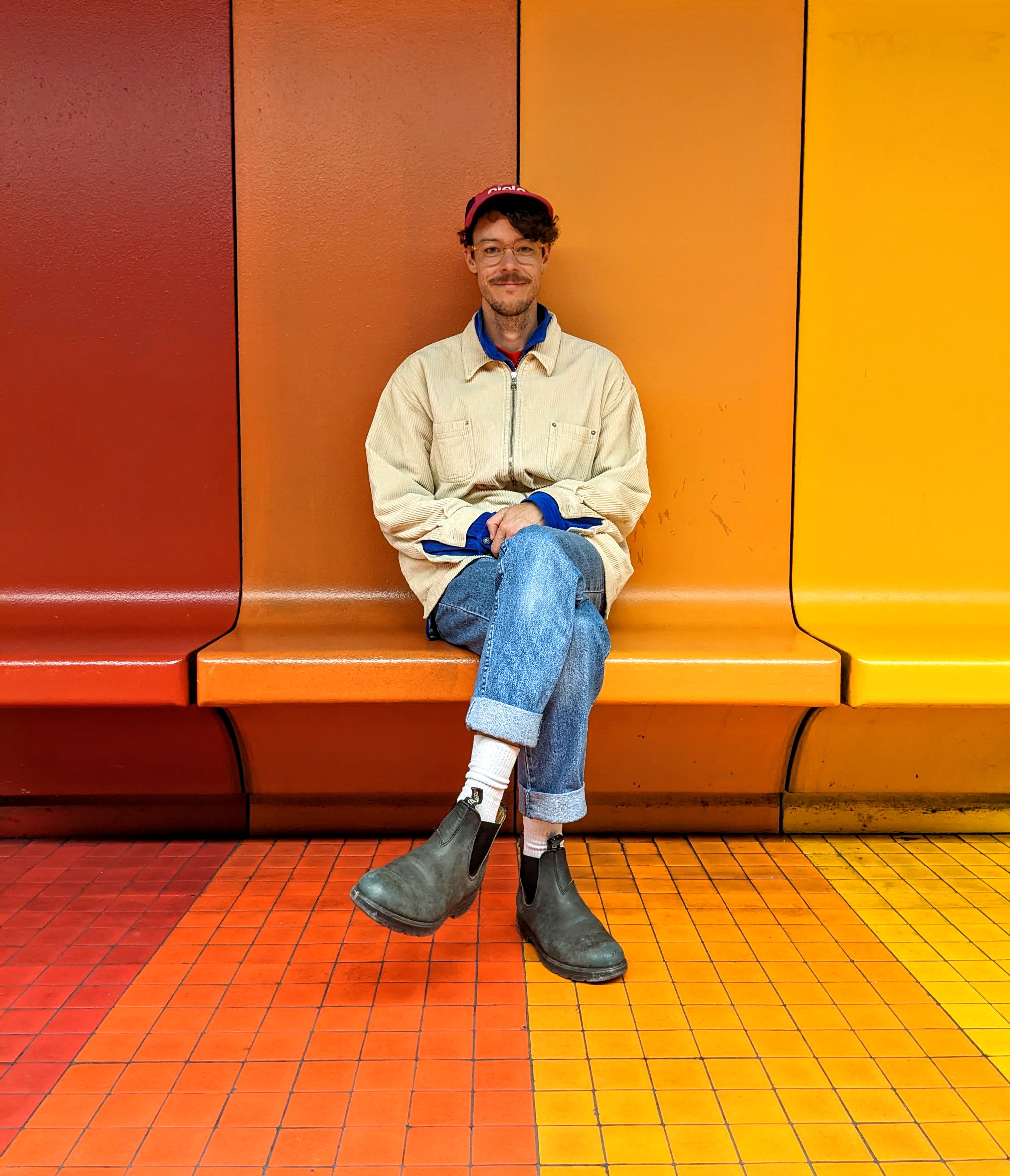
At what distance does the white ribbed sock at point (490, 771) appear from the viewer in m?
1.84

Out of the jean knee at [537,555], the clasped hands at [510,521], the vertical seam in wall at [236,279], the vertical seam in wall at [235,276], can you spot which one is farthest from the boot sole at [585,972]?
the vertical seam in wall at [236,279]

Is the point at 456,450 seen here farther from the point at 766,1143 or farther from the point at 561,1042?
the point at 766,1143

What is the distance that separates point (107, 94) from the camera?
2.71m

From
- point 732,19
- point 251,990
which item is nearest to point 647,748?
point 251,990

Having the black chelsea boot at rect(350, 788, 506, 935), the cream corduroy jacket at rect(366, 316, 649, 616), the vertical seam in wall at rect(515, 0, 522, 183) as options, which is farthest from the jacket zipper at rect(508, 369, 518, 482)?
the black chelsea boot at rect(350, 788, 506, 935)

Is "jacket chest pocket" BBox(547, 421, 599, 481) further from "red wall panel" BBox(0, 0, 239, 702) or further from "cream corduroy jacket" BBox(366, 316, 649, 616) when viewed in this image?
"red wall panel" BBox(0, 0, 239, 702)

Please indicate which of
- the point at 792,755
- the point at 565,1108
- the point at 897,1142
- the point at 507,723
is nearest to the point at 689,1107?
the point at 565,1108

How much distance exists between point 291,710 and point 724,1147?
61.0 inches

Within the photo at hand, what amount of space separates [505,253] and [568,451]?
50 centimetres

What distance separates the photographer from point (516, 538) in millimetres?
2039

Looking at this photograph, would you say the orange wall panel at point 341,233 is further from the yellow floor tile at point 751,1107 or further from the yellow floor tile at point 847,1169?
the yellow floor tile at point 847,1169

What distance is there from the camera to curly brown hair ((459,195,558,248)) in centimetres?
235

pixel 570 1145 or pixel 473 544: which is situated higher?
pixel 473 544

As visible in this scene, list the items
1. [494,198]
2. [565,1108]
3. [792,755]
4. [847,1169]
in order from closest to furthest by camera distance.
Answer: [847,1169]
[565,1108]
[494,198]
[792,755]
